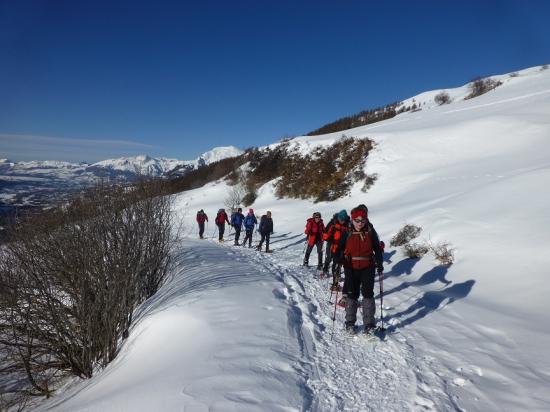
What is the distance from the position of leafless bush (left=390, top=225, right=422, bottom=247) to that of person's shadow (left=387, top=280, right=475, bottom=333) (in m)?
3.80

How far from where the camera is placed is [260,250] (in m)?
14.7

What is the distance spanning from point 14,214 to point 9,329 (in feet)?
7.44

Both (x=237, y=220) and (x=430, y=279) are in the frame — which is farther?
(x=237, y=220)

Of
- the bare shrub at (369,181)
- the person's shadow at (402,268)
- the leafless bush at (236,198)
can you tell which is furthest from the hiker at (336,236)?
the leafless bush at (236,198)

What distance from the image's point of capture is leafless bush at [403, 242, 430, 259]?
11094 mm

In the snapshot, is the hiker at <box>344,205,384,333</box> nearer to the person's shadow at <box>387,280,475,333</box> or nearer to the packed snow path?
the packed snow path

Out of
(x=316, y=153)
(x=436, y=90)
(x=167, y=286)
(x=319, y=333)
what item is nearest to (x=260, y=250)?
(x=167, y=286)

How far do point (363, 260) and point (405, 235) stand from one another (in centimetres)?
788

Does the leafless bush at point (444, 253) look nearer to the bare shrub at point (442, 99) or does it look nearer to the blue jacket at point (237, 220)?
the blue jacket at point (237, 220)

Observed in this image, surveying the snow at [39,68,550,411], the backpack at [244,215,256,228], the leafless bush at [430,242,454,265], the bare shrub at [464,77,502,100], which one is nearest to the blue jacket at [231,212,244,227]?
the backpack at [244,215,256,228]

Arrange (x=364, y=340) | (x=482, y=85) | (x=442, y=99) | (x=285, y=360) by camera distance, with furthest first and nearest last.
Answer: (x=442, y=99), (x=482, y=85), (x=364, y=340), (x=285, y=360)

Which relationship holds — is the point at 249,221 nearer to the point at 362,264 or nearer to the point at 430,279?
the point at 430,279

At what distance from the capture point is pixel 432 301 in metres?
7.43

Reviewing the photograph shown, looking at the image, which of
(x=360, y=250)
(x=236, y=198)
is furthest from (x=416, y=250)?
(x=236, y=198)
